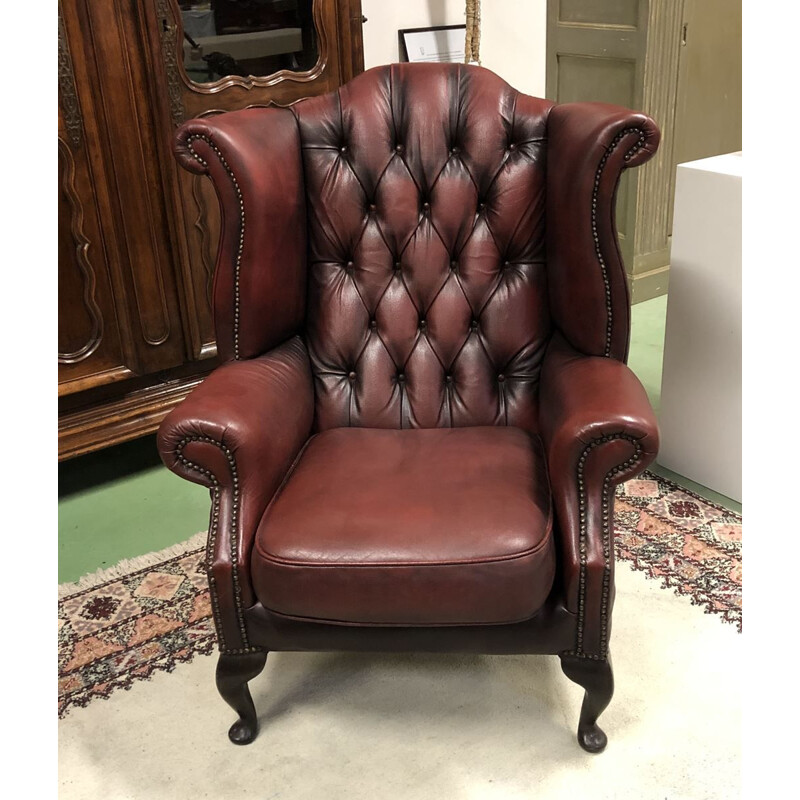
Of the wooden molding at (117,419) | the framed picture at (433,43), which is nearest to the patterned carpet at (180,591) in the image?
the wooden molding at (117,419)

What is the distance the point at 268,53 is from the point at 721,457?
1560 millimetres

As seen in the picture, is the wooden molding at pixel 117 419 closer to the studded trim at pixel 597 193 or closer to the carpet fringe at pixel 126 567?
the carpet fringe at pixel 126 567

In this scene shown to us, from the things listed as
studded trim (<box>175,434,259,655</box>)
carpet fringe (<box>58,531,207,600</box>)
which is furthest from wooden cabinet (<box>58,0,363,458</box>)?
studded trim (<box>175,434,259,655</box>)

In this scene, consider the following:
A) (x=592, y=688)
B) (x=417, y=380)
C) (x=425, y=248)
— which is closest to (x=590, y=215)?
(x=425, y=248)

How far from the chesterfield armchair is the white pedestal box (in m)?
0.53

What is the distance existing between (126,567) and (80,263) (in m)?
0.74

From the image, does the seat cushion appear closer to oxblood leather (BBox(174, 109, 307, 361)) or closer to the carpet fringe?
oxblood leather (BBox(174, 109, 307, 361))

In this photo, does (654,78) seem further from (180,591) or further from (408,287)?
(180,591)

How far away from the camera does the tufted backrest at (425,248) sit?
1.83 m

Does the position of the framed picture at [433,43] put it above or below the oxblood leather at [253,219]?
above

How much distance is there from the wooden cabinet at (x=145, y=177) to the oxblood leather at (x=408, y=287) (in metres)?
0.53

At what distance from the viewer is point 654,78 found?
3.19m

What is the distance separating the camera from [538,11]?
325cm

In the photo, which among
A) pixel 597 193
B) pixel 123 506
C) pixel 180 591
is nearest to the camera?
pixel 597 193
